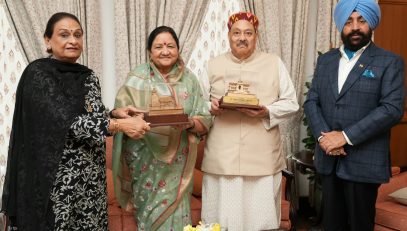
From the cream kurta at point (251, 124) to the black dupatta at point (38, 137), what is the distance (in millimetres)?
822

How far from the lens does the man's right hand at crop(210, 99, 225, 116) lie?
2.37 metres

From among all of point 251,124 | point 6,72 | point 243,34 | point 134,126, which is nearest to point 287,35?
point 243,34

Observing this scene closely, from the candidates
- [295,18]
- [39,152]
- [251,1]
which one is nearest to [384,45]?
[295,18]

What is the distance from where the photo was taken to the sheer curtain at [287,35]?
12.6 feet

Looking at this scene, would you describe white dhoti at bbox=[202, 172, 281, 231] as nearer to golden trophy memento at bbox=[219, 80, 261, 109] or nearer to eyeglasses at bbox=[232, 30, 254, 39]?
golden trophy memento at bbox=[219, 80, 261, 109]

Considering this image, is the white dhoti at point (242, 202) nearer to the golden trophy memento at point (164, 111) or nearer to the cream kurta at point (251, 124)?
the cream kurta at point (251, 124)

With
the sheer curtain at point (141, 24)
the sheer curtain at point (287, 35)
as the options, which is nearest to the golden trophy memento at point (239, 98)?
the sheer curtain at point (141, 24)

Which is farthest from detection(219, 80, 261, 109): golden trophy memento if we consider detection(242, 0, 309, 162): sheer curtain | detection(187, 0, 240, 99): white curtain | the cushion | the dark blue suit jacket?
detection(242, 0, 309, 162): sheer curtain

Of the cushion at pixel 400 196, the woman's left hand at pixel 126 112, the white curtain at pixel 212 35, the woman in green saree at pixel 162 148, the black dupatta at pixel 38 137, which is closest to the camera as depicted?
the black dupatta at pixel 38 137

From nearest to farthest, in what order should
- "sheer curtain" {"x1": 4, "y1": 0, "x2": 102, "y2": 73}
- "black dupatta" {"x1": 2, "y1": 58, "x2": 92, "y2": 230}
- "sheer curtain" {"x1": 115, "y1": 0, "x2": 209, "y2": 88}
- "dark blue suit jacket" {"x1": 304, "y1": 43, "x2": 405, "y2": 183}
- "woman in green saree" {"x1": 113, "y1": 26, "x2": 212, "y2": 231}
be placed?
"black dupatta" {"x1": 2, "y1": 58, "x2": 92, "y2": 230}
"dark blue suit jacket" {"x1": 304, "y1": 43, "x2": 405, "y2": 183}
"woman in green saree" {"x1": 113, "y1": 26, "x2": 212, "y2": 231}
"sheer curtain" {"x1": 4, "y1": 0, "x2": 102, "y2": 73}
"sheer curtain" {"x1": 115, "y1": 0, "x2": 209, "y2": 88}

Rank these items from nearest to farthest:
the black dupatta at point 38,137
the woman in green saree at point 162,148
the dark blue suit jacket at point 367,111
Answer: the black dupatta at point 38,137 → the dark blue suit jacket at point 367,111 → the woman in green saree at point 162,148

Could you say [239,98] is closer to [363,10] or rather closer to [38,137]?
[363,10]

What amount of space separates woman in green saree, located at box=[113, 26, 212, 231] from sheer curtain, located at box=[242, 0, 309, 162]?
1.63 m

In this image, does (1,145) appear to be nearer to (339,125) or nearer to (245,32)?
(245,32)
